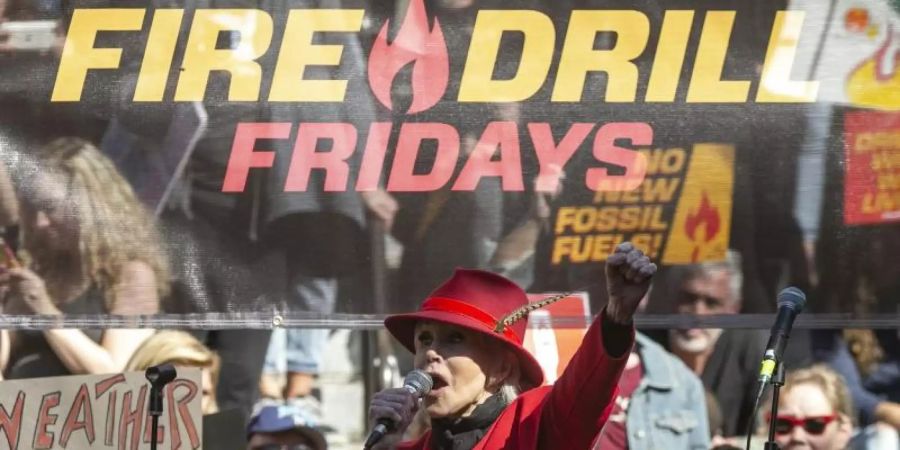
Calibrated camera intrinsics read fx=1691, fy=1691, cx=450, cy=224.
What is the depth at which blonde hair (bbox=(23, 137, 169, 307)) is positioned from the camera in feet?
18.2

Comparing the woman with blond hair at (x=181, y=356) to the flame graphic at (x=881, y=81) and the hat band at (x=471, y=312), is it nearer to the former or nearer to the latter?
the hat band at (x=471, y=312)

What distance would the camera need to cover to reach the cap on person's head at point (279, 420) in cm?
554

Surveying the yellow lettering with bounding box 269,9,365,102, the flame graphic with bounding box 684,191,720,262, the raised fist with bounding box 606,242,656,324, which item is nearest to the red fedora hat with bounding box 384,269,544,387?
the raised fist with bounding box 606,242,656,324

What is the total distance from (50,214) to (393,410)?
2493 millimetres

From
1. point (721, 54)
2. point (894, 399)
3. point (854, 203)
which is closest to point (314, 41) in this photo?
point (721, 54)

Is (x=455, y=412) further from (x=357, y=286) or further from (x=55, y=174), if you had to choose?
(x=55, y=174)

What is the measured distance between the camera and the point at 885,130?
547cm

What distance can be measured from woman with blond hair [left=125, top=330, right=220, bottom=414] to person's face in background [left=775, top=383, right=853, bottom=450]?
6.07 ft

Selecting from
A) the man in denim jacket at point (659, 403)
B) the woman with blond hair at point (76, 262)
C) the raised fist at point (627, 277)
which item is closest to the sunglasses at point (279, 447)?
the woman with blond hair at point (76, 262)

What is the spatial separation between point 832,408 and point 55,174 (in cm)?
265

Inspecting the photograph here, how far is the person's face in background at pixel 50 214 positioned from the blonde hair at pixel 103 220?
1cm

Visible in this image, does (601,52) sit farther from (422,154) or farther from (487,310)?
(487,310)

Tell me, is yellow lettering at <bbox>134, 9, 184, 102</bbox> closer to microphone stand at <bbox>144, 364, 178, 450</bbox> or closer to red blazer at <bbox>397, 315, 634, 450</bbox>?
microphone stand at <bbox>144, 364, 178, 450</bbox>

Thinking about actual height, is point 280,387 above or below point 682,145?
below
